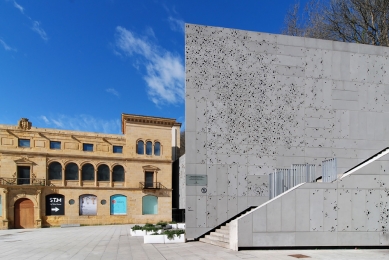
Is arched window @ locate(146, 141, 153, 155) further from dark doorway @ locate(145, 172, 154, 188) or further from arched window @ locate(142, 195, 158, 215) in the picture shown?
arched window @ locate(142, 195, 158, 215)

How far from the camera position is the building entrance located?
3128 cm

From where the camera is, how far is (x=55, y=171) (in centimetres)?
3341

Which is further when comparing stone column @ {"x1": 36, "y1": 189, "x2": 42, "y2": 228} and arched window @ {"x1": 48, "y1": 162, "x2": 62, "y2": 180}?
arched window @ {"x1": 48, "y1": 162, "x2": 62, "y2": 180}

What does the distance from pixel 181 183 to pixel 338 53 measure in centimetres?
2484

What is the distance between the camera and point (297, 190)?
36.9ft

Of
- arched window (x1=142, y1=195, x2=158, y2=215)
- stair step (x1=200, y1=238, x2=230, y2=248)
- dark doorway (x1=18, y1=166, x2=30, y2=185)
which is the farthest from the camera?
arched window (x1=142, y1=195, x2=158, y2=215)

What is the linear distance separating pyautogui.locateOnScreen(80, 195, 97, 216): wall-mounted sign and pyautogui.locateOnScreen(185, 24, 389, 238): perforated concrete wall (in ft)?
81.3

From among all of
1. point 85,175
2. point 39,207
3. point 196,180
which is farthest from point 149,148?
point 196,180

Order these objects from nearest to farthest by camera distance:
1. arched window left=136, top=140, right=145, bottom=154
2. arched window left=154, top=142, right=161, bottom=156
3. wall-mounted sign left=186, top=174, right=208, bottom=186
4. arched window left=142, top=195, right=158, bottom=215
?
wall-mounted sign left=186, top=174, right=208, bottom=186
arched window left=142, top=195, right=158, bottom=215
arched window left=136, top=140, right=145, bottom=154
arched window left=154, top=142, right=161, bottom=156

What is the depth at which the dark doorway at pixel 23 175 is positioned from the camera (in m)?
31.9

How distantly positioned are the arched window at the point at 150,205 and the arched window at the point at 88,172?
6.87 m

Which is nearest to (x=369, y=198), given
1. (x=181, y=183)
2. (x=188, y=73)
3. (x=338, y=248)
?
(x=338, y=248)

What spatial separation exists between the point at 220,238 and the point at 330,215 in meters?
4.50

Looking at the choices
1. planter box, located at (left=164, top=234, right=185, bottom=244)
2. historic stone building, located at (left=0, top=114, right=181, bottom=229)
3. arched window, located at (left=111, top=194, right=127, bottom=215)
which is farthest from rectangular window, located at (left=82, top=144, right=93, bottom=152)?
planter box, located at (left=164, top=234, right=185, bottom=244)
